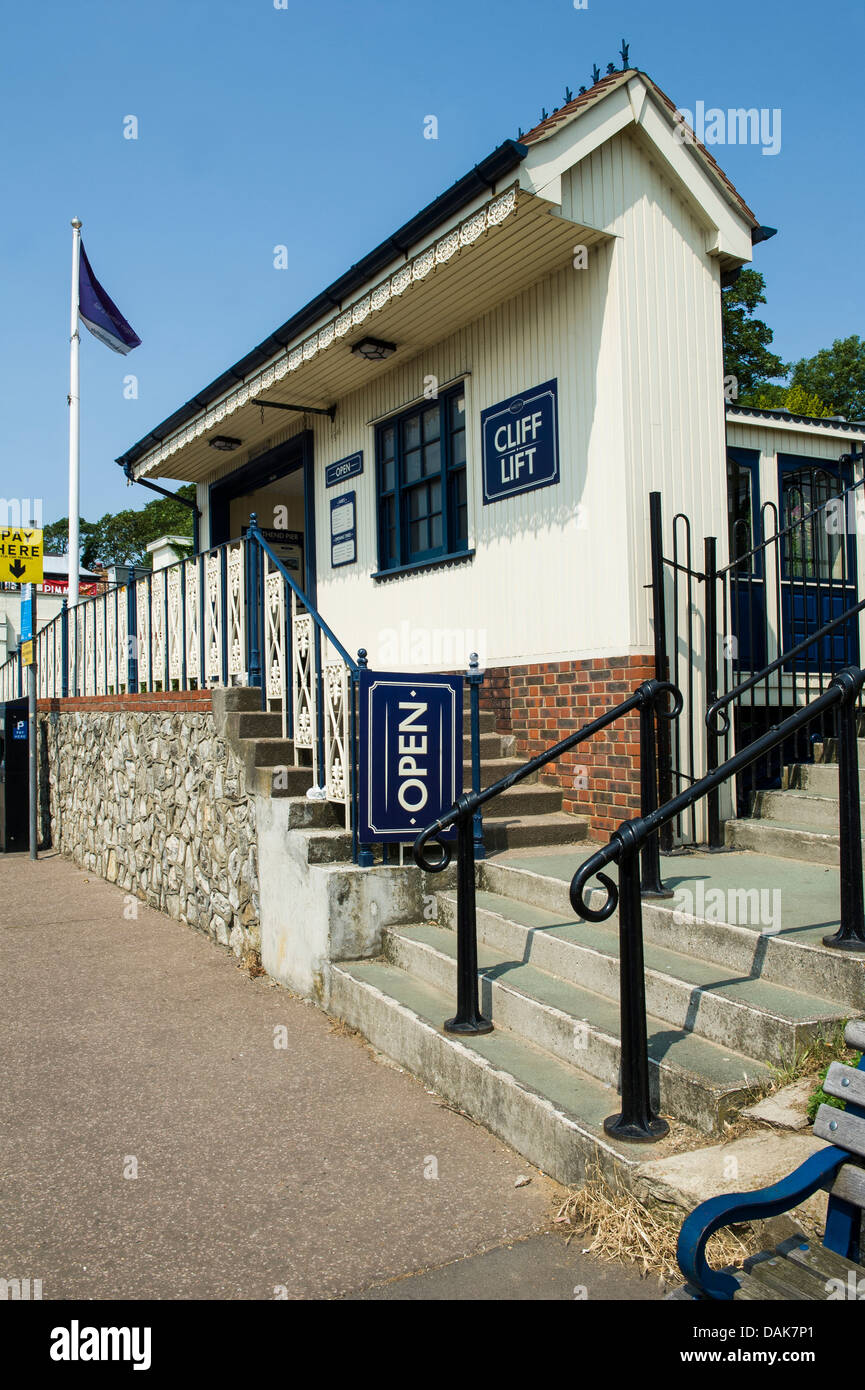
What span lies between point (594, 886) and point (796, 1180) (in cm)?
289

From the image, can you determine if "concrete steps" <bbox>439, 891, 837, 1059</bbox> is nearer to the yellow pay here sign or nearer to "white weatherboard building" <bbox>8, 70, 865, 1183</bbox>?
"white weatherboard building" <bbox>8, 70, 865, 1183</bbox>

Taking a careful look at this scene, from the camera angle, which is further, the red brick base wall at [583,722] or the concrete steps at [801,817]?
the red brick base wall at [583,722]

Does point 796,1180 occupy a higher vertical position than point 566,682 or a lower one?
lower

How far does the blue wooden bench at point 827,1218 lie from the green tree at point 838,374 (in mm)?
37737

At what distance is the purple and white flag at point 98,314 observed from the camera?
16.5 meters

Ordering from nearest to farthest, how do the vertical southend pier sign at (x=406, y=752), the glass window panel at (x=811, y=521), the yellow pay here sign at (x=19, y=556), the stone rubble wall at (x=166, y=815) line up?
the vertical southend pier sign at (x=406, y=752), the stone rubble wall at (x=166, y=815), the glass window panel at (x=811, y=521), the yellow pay here sign at (x=19, y=556)

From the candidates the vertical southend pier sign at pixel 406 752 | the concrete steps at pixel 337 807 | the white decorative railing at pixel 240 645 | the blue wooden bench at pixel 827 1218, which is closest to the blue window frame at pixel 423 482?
the white decorative railing at pixel 240 645

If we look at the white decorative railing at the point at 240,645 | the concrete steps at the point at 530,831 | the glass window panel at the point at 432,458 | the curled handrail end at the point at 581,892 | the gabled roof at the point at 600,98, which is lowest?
the concrete steps at the point at 530,831

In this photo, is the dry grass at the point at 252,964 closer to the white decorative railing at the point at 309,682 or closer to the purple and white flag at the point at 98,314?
the white decorative railing at the point at 309,682

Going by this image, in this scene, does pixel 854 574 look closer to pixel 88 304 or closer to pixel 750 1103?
pixel 750 1103

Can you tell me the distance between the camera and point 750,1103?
313 centimetres

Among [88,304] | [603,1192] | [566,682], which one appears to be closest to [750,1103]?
[603,1192]

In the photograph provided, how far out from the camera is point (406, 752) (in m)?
5.50

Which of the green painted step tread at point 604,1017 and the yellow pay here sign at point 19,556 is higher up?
the yellow pay here sign at point 19,556
